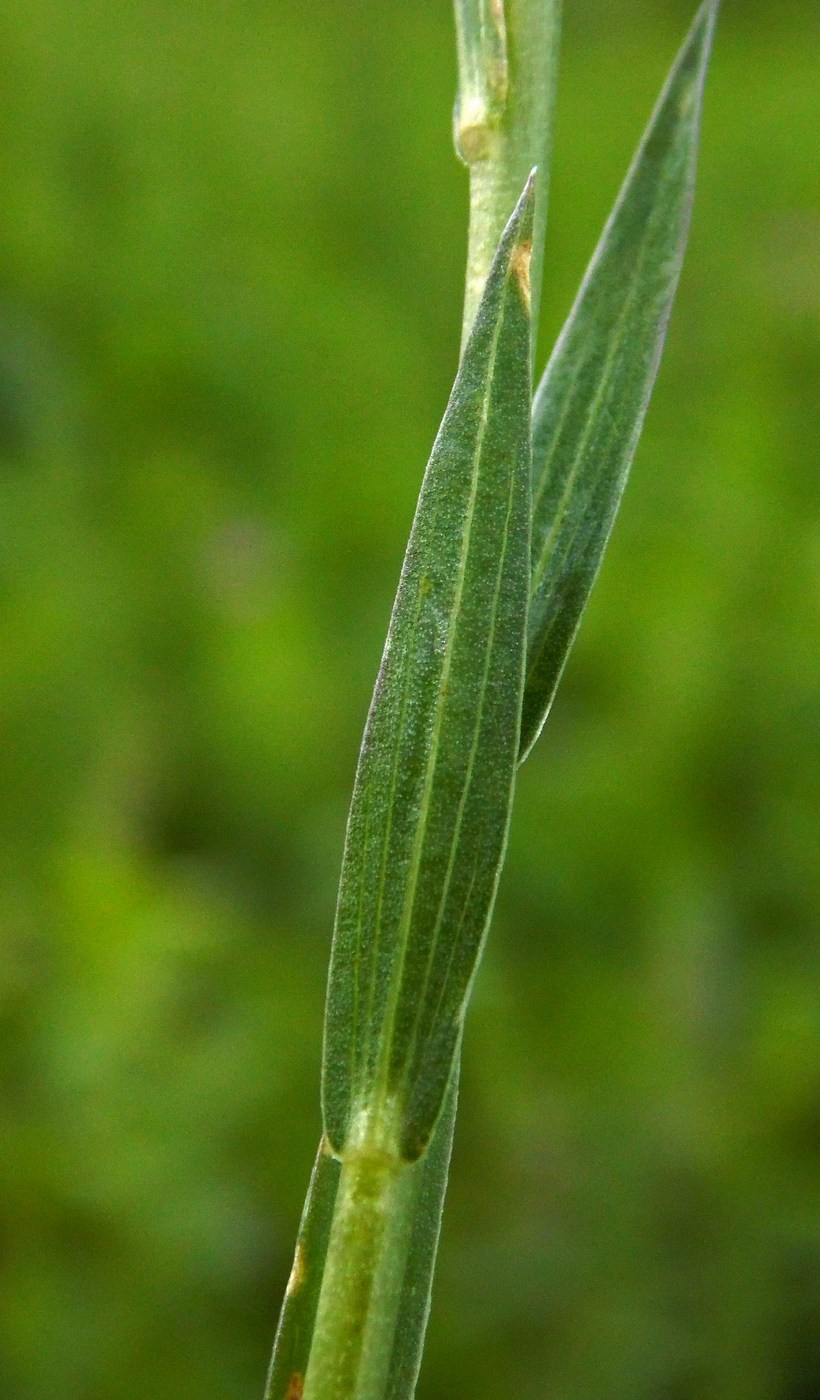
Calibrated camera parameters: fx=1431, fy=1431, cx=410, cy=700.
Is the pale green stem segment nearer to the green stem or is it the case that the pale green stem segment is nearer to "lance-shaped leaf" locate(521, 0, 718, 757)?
"lance-shaped leaf" locate(521, 0, 718, 757)

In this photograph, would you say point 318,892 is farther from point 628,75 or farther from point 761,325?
point 628,75

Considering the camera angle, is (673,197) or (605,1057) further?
(605,1057)

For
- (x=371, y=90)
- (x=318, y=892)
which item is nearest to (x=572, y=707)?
(x=318, y=892)

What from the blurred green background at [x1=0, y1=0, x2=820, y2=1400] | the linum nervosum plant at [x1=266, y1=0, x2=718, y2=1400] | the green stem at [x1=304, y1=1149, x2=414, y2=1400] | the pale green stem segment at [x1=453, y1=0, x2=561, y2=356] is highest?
the blurred green background at [x1=0, y1=0, x2=820, y2=1400]

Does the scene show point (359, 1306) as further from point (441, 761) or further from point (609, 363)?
point (609, 363)

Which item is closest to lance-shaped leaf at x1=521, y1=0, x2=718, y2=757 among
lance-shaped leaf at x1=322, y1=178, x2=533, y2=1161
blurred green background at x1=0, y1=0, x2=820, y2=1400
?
lance-shaped leaf at x1=322, y1=178, x2=533, y2=1161

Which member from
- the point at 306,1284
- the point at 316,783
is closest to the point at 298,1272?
the point at 306,1284

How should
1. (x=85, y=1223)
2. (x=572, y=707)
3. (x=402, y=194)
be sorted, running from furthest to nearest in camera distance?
1. (x=402, y=194)
2. (x=572, y=707)
3. (x=85, y=1223)
